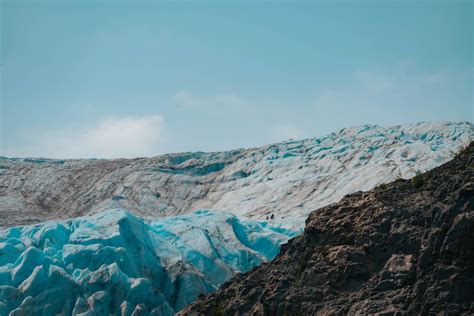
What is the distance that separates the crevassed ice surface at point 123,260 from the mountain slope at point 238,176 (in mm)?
9213

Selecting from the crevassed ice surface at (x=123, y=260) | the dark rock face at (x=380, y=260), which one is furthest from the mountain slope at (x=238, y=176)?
the dark rock face at (x=380, y=260)

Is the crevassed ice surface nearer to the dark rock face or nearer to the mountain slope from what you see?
the mountain slope

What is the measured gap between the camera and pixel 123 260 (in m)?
39.7

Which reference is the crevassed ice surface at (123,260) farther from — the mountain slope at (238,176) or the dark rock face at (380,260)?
the dark rock face at (380,260)

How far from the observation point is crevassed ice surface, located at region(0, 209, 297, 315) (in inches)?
1438

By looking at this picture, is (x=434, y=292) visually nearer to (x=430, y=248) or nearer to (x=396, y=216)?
(x=430, y=248)

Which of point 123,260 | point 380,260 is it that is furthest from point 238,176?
point 380,260

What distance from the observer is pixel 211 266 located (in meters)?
42.8

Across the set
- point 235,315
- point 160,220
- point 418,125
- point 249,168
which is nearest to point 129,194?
point 249,168

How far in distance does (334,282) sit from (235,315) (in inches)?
104

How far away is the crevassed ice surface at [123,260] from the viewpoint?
36.5 m

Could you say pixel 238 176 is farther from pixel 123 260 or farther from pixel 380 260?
pixel 380 260

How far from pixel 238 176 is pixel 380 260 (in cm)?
5820

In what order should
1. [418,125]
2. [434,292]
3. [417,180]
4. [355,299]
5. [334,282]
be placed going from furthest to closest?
[418,125] → [417,180] → [334,282] → [355,299] → [434,292]
